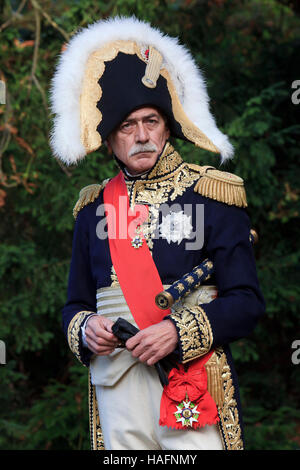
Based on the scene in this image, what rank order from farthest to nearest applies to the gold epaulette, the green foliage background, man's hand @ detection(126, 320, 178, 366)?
the green foliage background → the gold epaulette → man's hand @ detection(126, 320, 178, 366)

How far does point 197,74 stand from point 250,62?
404cm

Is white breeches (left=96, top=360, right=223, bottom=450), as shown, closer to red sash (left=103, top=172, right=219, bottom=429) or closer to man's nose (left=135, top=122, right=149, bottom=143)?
red sash (left=103, top=172, right=219, bottom=429)

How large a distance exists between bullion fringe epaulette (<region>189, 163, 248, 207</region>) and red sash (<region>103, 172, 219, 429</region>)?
24 centimetres

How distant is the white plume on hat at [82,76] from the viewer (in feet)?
8.66

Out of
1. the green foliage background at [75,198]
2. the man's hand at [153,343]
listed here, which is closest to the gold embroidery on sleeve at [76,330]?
the man's hand at [153,343]

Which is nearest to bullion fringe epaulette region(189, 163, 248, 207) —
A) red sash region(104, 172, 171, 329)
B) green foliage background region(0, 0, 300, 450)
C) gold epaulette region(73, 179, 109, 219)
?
red sash region(104, 172, 171, 329)

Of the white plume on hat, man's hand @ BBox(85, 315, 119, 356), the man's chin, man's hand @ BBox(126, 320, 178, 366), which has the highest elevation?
the white plume on hat

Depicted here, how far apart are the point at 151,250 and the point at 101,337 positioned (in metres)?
0.37

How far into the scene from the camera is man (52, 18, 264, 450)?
7.77 ft

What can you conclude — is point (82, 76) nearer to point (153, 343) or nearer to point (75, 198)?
point (153, 343)

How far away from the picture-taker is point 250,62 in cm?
663

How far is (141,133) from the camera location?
8.41ft

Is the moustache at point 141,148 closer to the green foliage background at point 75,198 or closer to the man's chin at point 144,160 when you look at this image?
the man's chin at point 144,160

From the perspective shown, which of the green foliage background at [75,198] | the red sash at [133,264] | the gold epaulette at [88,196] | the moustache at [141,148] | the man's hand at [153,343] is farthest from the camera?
the green foliage background at [75,198]
